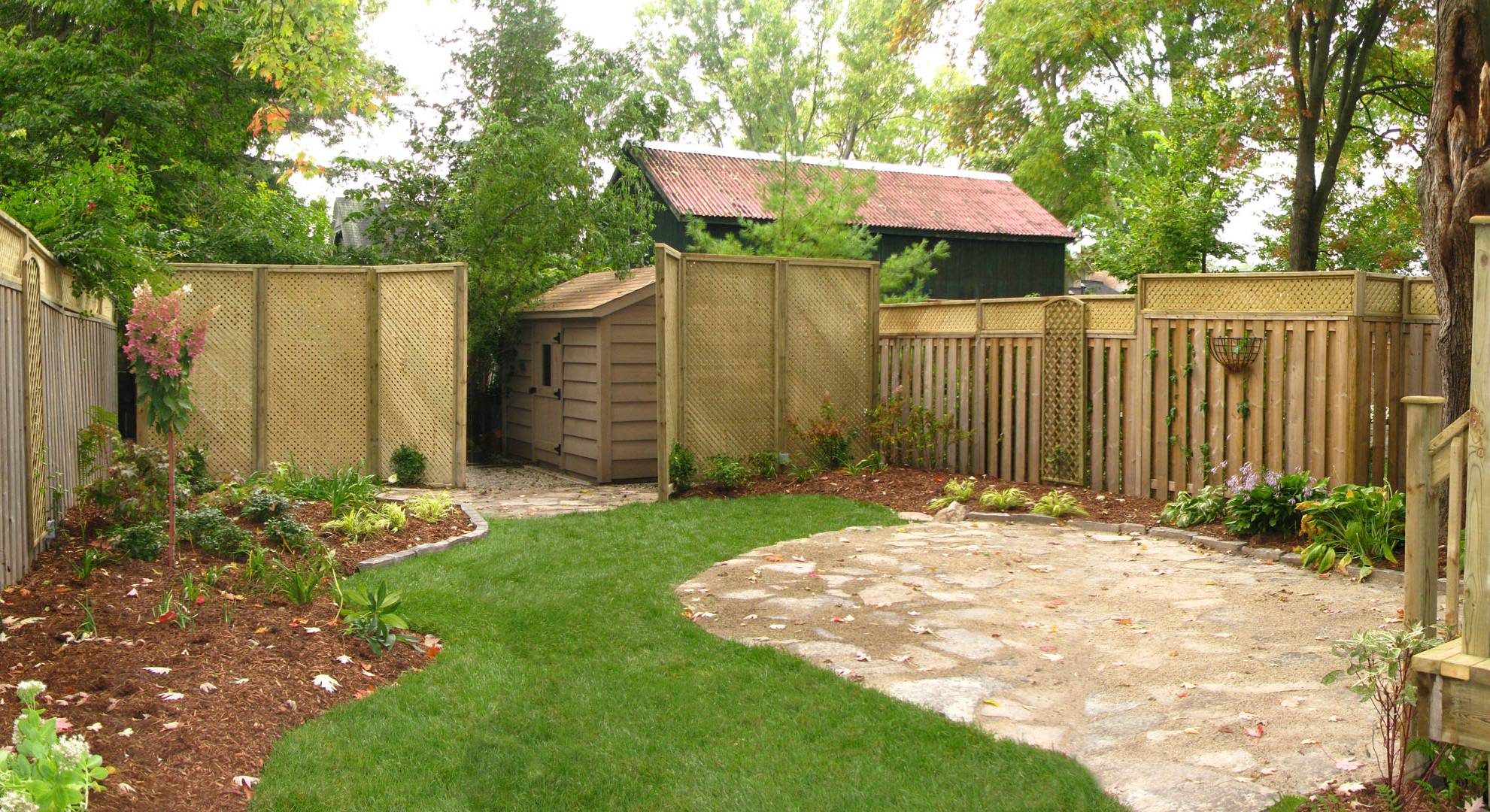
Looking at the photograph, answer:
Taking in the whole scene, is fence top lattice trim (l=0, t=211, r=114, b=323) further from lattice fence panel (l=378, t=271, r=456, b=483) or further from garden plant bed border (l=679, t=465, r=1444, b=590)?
garden plant bed border (l=679, t=465, r=1444, b=590)

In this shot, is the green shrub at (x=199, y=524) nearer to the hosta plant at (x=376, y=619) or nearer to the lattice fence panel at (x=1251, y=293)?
the hosta plant at (x=376, y=619)

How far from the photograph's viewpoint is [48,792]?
2713 mm

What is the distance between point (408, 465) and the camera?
36.7 feet

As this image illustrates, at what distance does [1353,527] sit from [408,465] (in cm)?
812

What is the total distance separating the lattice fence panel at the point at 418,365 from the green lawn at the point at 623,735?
5.38m

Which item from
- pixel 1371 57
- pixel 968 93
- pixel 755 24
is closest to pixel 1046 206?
pixel 968 93

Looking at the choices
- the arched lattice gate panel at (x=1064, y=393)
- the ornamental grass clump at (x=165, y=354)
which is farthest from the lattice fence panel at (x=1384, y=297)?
the ornamental grass clump at (x=165, y=354)

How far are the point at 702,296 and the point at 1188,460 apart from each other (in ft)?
14.9

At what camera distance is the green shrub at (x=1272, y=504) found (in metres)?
7.47

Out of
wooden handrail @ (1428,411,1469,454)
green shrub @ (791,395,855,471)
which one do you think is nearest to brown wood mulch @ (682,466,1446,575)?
green shrub @ (791,395,855,471)

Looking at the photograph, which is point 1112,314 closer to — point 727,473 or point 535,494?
point 727,473

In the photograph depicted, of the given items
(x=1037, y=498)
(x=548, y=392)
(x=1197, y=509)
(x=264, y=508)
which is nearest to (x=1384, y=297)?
(x=1197, y=509)

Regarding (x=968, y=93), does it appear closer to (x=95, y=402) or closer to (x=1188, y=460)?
(x=1188, y=460)

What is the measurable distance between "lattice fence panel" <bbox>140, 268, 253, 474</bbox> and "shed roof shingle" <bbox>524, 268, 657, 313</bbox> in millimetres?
3289
